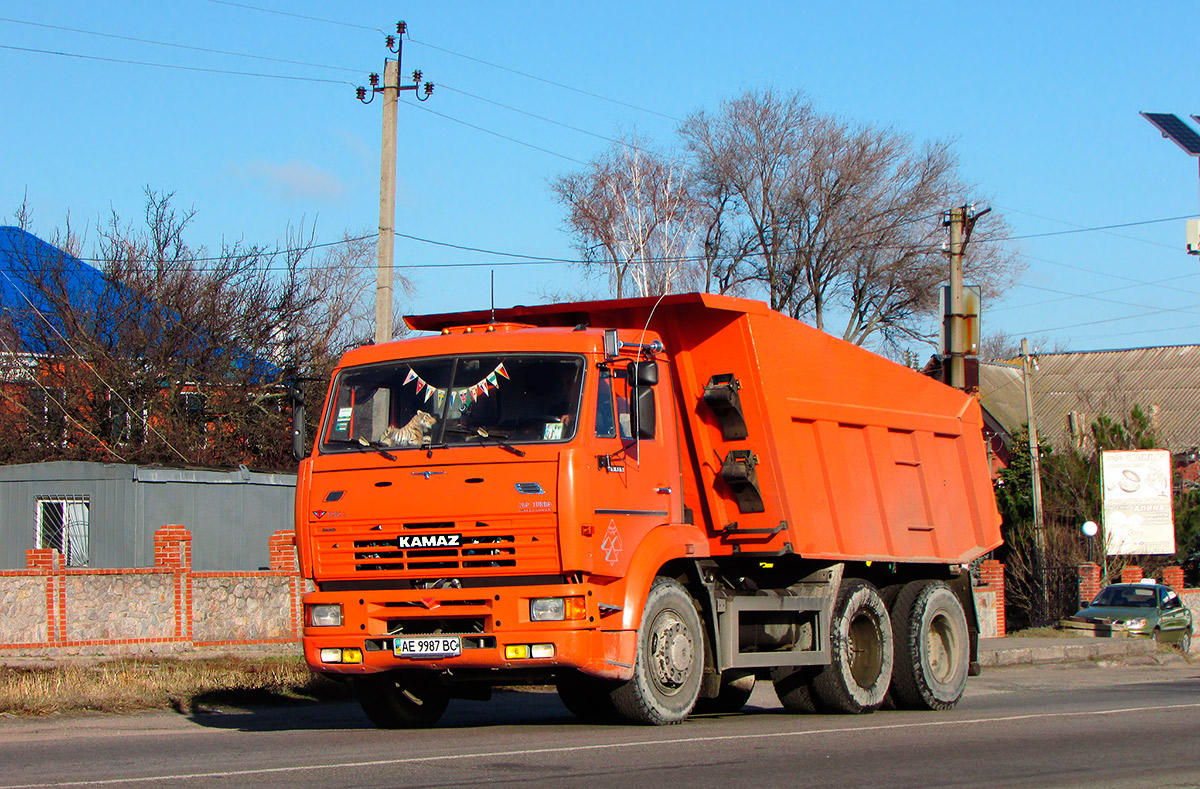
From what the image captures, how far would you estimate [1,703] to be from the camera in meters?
11.7

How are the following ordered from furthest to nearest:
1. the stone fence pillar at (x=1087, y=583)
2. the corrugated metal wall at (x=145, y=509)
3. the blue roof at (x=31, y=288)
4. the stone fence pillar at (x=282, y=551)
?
the stone fence pillar at (x=1087, y=583), the blue roof at (x=31, y=288), the corrugated metal wall at (x=145, y=509), the stone fence pillar at (x=282, y=551)

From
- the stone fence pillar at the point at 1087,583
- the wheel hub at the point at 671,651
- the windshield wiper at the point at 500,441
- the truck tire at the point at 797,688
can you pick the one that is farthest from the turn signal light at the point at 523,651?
the stone fence pillar at the point at 1087,583

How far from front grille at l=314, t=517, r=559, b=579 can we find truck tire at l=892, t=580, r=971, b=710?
4.87m

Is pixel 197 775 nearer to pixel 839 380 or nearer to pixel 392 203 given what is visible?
pixel 839 380

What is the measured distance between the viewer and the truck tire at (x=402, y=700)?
35.4ft

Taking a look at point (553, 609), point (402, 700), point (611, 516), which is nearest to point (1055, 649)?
point (402, 700)

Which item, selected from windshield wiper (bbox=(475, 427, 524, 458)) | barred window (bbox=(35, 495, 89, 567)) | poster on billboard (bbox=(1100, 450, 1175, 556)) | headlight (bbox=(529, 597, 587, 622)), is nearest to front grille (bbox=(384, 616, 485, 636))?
headlight (bbox=(529, 597, 587, 622))

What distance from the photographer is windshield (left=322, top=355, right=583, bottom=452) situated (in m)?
9.61

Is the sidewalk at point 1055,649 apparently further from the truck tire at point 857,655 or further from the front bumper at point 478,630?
the front bumper at point 478,630

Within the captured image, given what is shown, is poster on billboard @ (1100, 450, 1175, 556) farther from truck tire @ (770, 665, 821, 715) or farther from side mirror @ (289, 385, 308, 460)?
side mirror @ (289, 385, 308, 460)

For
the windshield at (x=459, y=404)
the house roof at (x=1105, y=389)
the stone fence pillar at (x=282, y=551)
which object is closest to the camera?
the windshield at (x=459, y=404)

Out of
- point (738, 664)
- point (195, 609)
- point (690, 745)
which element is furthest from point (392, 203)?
point (690, 745)

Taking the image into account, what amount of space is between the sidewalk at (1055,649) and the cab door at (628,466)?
1245 centimetres

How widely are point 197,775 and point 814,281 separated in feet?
119
